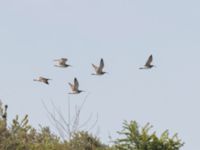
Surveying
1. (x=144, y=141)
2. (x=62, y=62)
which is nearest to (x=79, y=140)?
(x=62, y=62)

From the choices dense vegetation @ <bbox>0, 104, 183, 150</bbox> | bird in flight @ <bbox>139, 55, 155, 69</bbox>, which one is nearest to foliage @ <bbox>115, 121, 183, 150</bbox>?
dense vegetation @ <bbox>0, 104, 183, 150</bbox>

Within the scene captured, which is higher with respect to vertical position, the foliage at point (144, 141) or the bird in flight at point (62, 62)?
the bird in flight at point (62, 62)

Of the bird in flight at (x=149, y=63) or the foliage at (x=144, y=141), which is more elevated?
the bird in flight at (x=149, y=63)

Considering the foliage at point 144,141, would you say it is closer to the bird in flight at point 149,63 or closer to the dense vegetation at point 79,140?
the dense vegetation at point 79,140

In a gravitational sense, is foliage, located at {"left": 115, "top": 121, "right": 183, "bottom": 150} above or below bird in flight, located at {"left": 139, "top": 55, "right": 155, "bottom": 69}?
below

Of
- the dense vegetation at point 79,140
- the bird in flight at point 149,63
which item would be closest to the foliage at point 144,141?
the dense vegetation at point 79,140

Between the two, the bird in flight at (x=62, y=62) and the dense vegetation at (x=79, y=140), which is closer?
the dense vegetation at (x=79, y=140)

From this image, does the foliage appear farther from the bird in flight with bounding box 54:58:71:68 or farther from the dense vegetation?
the bird in flight with bounding box 54:58:71:68

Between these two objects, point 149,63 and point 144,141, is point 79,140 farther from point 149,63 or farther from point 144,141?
point 144,141

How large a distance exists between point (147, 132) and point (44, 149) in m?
10.8

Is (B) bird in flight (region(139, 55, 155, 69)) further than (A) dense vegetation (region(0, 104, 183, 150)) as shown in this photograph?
Yes

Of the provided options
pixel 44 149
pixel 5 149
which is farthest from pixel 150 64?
pixel 5 149

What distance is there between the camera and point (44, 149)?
3127 centimetres

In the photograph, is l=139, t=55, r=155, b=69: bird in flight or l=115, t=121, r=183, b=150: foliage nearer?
l=115, t=121, r=183, b=150: foliage
